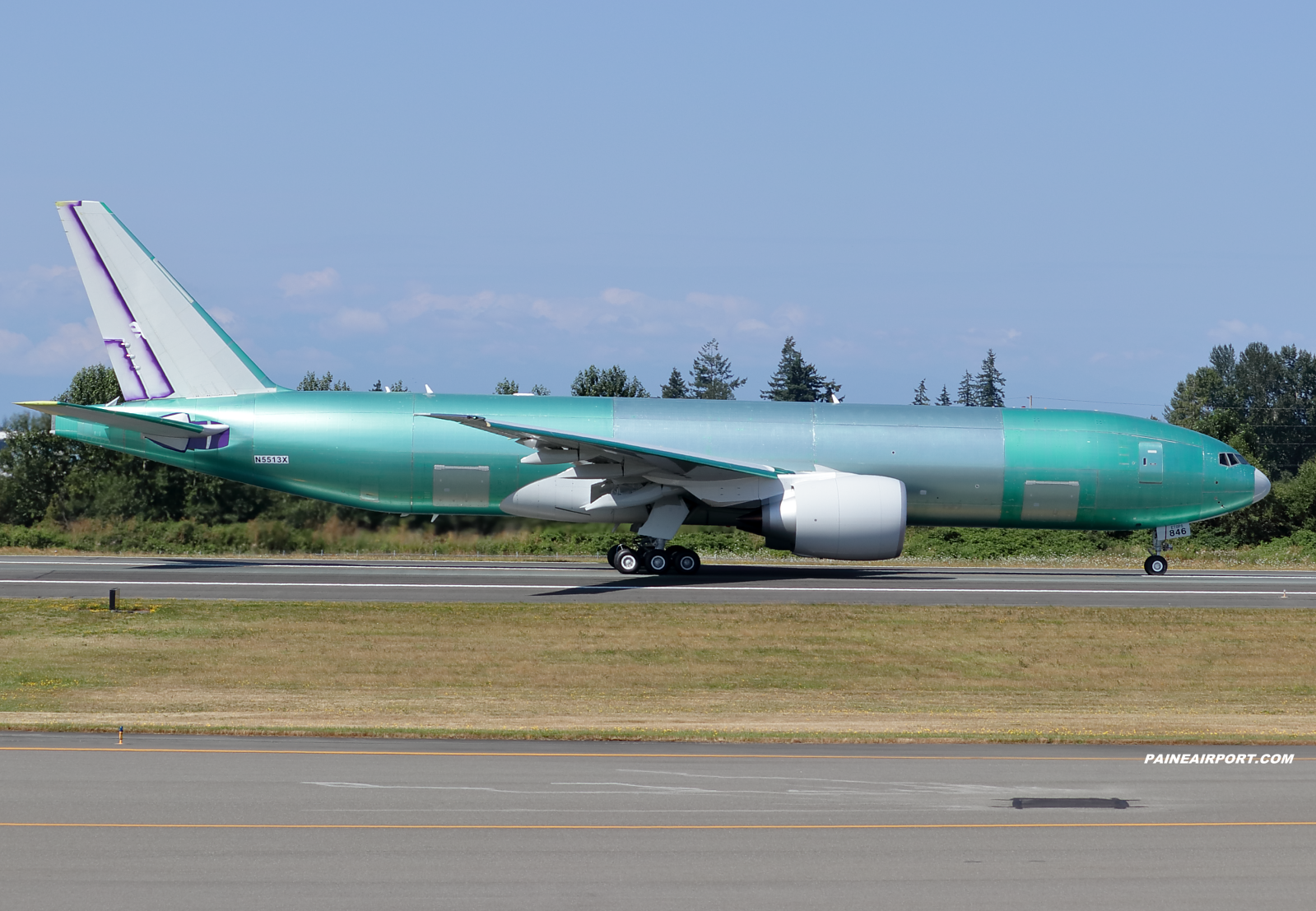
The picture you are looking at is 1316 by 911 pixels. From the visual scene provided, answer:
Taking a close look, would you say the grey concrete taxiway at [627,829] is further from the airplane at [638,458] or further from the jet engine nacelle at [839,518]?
the airplane at [638,458]

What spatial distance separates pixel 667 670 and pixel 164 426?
55.1 ft

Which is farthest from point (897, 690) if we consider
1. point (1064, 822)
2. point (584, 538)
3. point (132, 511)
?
point (132, 511)

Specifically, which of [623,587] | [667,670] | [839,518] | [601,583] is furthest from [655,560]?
[667,670]

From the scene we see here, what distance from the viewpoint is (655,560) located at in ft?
104

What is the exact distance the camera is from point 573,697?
1958 cm

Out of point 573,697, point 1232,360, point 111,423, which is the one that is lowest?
point 573,697

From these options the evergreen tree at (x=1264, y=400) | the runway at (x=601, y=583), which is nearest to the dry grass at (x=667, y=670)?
the runway at (x=601, y=583)

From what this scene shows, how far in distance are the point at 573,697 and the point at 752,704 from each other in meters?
2.78

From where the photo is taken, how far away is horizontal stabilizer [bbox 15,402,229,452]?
102 feet

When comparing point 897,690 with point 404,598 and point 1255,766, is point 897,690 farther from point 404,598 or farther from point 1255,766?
point 404,598

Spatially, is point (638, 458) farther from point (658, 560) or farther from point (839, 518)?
point (839, 518)

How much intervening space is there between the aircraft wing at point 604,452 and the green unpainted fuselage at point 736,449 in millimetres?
1939

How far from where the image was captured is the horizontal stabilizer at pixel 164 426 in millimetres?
31014

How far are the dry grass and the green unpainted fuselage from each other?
6.82 metres
